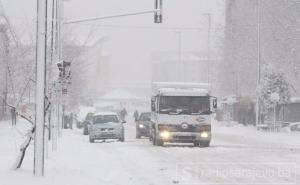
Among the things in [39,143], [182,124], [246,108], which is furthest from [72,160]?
[246,108]

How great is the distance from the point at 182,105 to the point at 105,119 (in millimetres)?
8616

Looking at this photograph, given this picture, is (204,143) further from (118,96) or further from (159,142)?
(118,96)

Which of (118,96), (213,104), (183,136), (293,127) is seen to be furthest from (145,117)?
(118,96)

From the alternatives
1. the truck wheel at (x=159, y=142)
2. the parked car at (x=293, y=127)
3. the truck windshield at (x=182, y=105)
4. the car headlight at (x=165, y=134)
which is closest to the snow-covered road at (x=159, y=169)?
the car headlight at (x=165, y=134)

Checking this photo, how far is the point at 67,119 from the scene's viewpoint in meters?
64.4

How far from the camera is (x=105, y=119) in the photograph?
42.2 m

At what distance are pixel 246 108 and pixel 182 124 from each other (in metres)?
36.8

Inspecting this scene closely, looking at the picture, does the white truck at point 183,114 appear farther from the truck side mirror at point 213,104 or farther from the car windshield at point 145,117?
the car windshield at point 145,117

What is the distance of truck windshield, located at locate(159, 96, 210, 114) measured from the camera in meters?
Result: 34.4

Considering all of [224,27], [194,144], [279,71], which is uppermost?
[224,27]

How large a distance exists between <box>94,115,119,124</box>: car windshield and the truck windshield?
772 centimetres

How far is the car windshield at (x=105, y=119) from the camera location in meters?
41.9

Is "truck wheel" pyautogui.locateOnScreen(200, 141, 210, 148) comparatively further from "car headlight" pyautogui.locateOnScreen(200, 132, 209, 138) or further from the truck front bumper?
"car headlight" pyautogui.locateOnScreen(200, 132, 209, 138)

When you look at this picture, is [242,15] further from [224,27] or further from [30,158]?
[30,158]
